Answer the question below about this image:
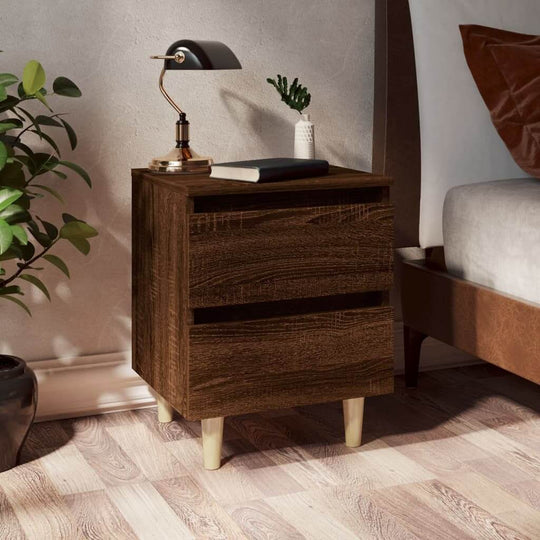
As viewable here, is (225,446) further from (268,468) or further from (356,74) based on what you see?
(356,74)

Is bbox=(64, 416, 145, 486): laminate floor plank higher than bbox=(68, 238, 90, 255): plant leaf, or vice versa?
bbox=(68, 238, 90, 255): plant leaf

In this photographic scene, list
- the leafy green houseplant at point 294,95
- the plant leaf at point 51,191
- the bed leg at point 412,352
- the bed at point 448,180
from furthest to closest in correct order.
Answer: the bed leg at point 412,352
the leafy green houseplant at point 294,95
the bed at point 448,180
the plant leaf at point 51,191

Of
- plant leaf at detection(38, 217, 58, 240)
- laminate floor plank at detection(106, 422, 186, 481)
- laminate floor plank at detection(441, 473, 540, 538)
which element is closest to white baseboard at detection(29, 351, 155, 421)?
laminate floor plank at detection(106, 422, 186, 481)

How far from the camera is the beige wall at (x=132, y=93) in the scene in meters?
2.23

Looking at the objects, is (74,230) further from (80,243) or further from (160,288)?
(160,288)

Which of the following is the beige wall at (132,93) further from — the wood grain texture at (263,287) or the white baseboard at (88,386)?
the wood grain texture at (263,287)

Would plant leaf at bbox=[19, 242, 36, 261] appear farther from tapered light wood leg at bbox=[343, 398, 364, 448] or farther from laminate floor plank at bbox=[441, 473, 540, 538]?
laminate floor plank at bbox=[441, 473, 540, 538]

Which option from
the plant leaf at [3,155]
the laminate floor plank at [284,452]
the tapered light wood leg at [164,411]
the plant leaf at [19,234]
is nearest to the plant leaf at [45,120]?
the plant leaf at [3,155]

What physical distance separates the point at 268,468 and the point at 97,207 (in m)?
0.75

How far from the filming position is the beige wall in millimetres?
2227

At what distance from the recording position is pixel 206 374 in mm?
1947

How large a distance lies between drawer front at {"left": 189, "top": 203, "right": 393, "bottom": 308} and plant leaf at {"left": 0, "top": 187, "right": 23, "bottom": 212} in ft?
1.09

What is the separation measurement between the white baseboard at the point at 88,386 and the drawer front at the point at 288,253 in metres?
0.56

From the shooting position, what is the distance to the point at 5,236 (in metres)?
1.74
